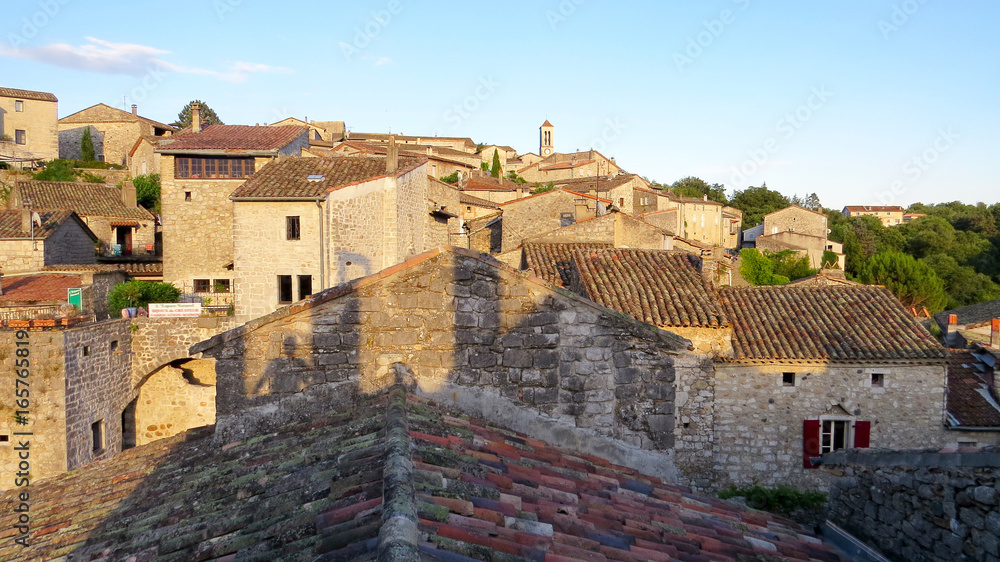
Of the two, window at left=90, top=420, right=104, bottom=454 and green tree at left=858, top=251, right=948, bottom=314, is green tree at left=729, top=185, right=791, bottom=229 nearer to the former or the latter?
green tree at left=858, top=251, right=948, bottom=314

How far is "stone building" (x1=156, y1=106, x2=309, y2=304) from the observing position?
27891 mm

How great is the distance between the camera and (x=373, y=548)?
322cm

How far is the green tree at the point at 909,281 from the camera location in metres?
47.8

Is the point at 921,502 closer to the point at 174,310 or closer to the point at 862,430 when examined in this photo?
the point at 862,430

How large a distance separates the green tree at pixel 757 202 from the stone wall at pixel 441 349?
75.9m

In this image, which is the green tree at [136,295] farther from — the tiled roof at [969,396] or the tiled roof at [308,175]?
the tiled roof at [969,396]

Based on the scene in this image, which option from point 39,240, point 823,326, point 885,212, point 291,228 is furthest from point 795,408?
point 885,212

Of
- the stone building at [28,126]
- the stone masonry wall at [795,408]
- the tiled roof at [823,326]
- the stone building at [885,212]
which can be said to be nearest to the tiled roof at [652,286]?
the tiled roof at [823,326]

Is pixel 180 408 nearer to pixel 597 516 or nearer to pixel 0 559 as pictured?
pixel 0 559

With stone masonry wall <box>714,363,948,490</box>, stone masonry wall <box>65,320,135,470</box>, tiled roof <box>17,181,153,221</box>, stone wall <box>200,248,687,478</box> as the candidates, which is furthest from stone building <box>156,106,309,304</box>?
stone wall <box>200,248,687,478</box>

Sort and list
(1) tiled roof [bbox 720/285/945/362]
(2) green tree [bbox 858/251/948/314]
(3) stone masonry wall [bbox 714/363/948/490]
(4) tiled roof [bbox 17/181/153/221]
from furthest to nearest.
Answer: (2) green tree [bbox 858/251/948/314] < (4) tiled roof [bbox 17/181/153/221] < (1) tiled roof [bbox 720/285/945/362] < (3) stone masonry wall [bbox 714/363/948/490]

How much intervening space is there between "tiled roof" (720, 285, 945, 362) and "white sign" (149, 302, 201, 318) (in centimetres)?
1712

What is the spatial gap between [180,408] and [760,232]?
57.4 m

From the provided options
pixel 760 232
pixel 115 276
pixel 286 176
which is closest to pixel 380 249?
pixel 286 176
